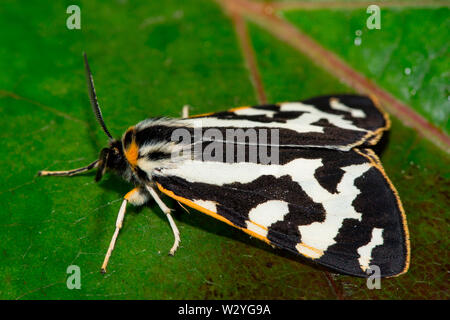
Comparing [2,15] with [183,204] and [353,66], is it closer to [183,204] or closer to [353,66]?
[183,204]

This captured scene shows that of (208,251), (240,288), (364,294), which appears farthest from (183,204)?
(364,294)

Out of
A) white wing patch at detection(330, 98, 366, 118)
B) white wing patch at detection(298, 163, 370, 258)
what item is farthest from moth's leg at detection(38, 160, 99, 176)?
white wing patch at detection(330, 98, 366, 118)

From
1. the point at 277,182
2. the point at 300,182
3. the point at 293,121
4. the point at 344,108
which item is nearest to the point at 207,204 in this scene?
the point at 277,182

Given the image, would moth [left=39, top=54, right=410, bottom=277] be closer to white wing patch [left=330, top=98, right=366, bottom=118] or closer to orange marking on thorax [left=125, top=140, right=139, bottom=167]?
orange marking on thorax [left=125, top=140, right=139, bottom=167]

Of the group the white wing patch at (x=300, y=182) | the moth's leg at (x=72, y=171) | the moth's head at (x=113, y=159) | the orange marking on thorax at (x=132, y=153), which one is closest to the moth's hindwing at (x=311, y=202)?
the white wing patch at (x=300, y=182)

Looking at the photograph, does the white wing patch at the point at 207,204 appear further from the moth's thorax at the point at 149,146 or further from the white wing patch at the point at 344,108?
the white wing patch at the point at 344,108

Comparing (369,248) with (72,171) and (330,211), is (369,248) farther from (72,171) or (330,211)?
(72,171)
